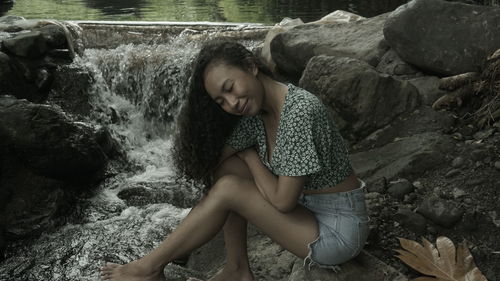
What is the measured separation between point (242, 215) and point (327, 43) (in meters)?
3.50

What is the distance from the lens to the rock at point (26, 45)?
20.3 feet

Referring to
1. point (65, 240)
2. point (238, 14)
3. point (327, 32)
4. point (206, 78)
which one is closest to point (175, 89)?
point (327, 32)

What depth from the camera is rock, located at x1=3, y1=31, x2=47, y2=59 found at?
6198 mm

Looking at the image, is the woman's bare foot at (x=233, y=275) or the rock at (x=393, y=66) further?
the rock at (x=393, y=66)

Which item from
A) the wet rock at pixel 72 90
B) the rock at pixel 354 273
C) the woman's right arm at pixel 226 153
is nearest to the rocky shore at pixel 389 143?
the rock at pixel 354 273

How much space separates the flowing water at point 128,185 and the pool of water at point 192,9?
480 cm

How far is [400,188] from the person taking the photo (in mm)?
3230

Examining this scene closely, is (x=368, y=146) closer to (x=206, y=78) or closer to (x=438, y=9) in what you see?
(x=438, y=9)

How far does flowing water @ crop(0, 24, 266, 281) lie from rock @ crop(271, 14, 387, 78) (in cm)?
143

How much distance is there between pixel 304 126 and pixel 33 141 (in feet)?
9.55

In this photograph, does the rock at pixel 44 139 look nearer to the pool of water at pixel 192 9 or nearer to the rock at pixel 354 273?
the rock at pixel 354 273

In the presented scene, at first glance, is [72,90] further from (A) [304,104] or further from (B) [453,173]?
(A) [304,104]

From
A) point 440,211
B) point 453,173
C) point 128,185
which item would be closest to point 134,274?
point 440,211

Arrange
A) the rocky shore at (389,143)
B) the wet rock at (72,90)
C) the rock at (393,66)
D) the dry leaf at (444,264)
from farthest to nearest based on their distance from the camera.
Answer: the wet rock at (72,90), the rock at (393,66), the rocky shore at (389,143), the dry leaf at (444,264)
